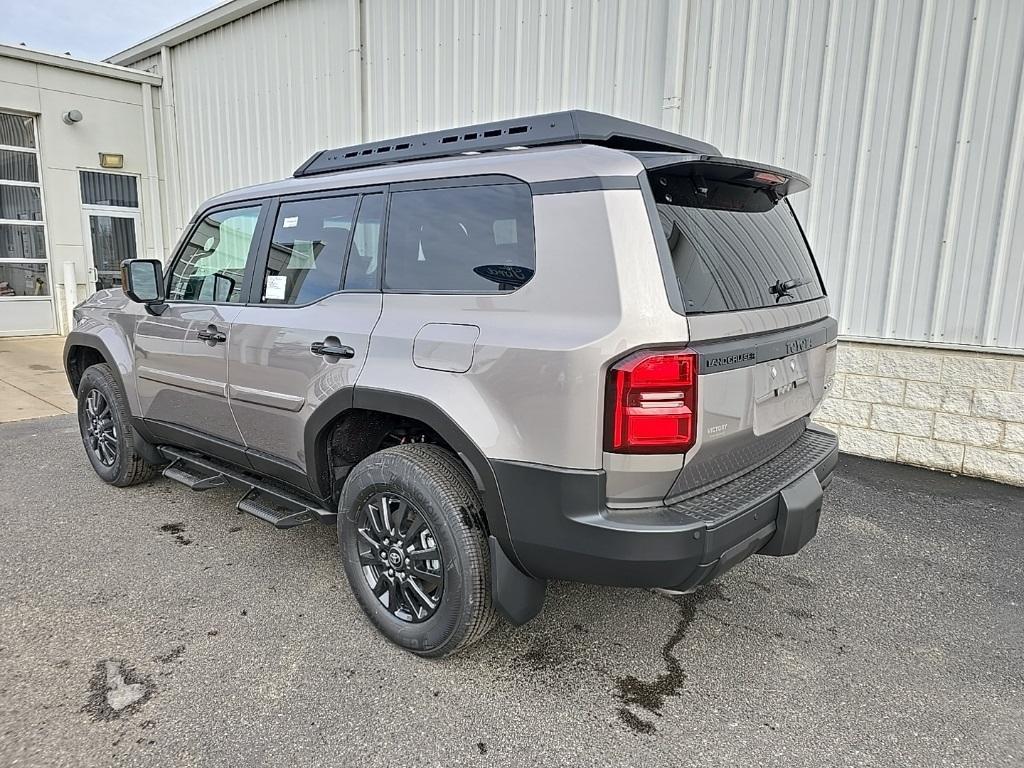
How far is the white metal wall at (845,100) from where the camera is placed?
4625 mm

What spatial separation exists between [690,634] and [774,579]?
757 millimetres

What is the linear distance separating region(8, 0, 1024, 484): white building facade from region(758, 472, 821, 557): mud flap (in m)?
3.19

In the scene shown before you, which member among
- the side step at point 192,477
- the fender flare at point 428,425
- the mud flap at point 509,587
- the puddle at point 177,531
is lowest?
the puddle at point 177,531

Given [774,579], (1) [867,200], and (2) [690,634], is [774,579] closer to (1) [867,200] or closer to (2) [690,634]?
(2) [690,634]

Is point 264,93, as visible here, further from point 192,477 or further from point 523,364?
point 523,364

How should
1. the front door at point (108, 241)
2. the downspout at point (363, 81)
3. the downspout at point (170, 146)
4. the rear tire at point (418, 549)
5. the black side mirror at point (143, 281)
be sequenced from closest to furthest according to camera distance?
the rear tire at point (418, 549), the black side mirror at point (143, 281), the downspout at point (363, 81), the downspout at point (170, 146), the front door at point (108, 241)

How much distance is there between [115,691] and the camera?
7.82ft

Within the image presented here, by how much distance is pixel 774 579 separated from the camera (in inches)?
132

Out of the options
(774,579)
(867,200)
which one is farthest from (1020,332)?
(774,579)

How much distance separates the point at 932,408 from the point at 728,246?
3539 mm

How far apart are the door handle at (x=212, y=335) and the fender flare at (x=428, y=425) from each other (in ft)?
2.59

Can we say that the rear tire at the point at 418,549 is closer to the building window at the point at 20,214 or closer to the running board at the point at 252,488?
the running board at the point at 252,488

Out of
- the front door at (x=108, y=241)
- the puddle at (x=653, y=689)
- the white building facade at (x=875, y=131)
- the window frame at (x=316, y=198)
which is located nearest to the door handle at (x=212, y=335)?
the window frame at (x=316, y=198)

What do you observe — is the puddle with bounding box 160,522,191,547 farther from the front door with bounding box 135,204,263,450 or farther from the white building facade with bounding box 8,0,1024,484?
the white building facade with bounding box 8,0,1024,484
